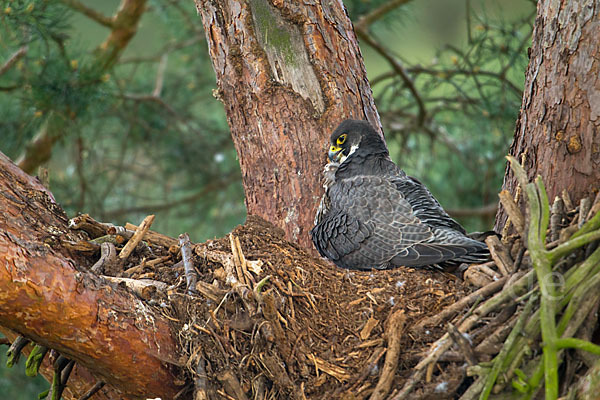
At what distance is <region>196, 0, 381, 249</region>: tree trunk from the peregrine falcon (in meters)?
0.10

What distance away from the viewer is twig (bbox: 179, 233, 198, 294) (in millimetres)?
2428

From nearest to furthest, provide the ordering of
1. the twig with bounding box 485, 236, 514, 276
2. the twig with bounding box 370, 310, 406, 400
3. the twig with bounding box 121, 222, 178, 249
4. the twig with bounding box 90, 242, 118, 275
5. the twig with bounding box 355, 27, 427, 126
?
the twig with bounding box 370, 310, 406, 400 → the twig with bounding box 485, 236, 514, 276 → the twig with bounding box 90, 242, 118, 275 → the twig with bounding box 121, 222, 178, 249 → the twig with bounding box 355, 27, 427, 126

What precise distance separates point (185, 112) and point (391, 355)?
498 cm

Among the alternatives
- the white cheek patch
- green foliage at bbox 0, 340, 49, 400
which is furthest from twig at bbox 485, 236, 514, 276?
green foliage at bbox 0, 340, 49, 400

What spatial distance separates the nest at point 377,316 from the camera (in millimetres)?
1932

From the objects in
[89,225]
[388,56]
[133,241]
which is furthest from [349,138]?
[388,56]

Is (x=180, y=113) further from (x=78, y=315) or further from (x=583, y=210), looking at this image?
(x=583, y=210)

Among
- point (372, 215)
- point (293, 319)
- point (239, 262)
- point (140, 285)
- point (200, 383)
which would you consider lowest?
point (200, 383)

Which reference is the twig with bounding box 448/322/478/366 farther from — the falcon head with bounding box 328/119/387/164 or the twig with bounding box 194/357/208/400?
the falcon head with bounding box 328/119/387/164

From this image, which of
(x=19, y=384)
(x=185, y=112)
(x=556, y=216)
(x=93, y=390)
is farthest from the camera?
(x=185, y=112)

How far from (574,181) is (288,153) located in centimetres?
134

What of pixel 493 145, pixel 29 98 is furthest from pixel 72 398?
pixel 493 145

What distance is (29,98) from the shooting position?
444 centimetres

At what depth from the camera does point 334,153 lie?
10.8ft
